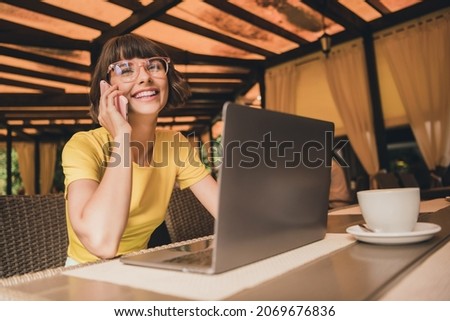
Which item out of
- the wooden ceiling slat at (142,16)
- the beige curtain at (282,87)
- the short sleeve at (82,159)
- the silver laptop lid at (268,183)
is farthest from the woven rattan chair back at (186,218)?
the beige curtain at (282,87)

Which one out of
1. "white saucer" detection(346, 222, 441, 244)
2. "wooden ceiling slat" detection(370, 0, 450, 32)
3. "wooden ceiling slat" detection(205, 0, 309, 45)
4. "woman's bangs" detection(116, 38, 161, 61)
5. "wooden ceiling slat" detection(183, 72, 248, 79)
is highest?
"wooden ceiling slat" detection(370, 0, 450, 32)

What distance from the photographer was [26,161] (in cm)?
1112

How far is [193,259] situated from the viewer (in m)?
0.71

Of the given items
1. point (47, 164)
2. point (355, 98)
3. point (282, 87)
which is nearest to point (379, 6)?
point (355, 98)

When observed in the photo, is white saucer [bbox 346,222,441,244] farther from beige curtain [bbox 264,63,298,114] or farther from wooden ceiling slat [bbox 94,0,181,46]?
beige curtain [bbox 264,63,298,114]

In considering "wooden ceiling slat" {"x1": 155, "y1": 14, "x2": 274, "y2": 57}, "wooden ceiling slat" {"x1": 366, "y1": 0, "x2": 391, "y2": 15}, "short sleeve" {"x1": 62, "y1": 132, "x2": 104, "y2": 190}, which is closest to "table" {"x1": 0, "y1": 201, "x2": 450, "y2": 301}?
"short sleeve" {"x1": 62, "y1": 132, "x2": 104, "y2": 190}

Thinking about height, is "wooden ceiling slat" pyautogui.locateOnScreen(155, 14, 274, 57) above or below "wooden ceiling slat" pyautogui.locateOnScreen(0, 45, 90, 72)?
above

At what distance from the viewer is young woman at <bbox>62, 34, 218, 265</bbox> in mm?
926

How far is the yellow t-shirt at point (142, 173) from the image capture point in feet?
3.58

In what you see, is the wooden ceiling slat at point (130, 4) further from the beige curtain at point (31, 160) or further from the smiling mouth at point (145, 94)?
the beige curtain at point (31, 160)

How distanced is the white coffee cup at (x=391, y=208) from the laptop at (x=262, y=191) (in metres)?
0.11

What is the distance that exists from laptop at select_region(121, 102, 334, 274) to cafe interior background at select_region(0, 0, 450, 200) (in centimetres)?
367

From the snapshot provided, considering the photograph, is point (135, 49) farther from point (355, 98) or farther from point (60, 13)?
point (355, 98)

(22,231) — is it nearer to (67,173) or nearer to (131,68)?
(67,173)
